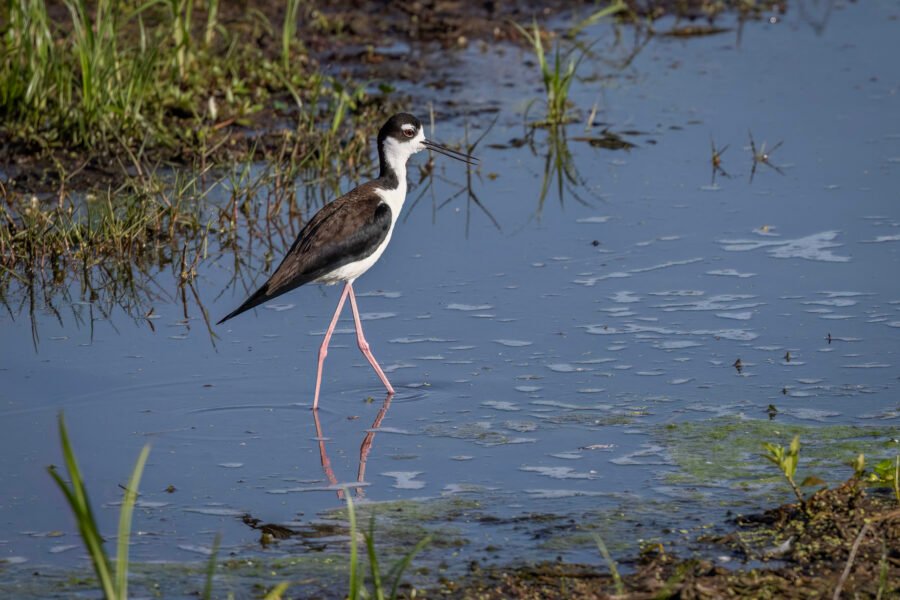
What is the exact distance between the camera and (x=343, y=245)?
21.6ft

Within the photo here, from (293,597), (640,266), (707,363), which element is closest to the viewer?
(293,597)

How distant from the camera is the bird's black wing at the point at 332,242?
649 centimetres

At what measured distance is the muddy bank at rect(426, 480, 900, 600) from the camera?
4.13 meters

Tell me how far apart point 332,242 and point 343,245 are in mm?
53

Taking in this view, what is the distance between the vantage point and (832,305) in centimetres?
691

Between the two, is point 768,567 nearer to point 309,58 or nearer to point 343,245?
point 343,245

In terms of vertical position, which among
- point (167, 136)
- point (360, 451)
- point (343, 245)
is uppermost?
point (167, 136)

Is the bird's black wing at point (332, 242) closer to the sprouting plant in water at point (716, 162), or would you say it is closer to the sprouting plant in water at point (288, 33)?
the sprouting plant in water at point (716, 162)

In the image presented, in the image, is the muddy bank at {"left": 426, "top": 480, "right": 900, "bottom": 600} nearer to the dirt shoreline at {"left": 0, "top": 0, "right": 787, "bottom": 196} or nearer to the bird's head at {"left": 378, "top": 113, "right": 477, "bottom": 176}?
the bird's head at {"left": 378, "top": 113, "right": 477, "bottom": 176}

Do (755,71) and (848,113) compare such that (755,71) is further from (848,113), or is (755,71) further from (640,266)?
(640,266)

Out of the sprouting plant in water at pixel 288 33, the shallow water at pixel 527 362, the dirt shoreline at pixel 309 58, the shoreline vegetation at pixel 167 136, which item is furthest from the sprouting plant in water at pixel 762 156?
the sprouting plant in water at pixel 288 33

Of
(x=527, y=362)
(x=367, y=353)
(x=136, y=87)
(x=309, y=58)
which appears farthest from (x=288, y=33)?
(x=527, y=362)

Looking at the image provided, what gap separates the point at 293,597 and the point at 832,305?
3499 mm

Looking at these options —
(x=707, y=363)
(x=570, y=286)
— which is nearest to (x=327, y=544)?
(x=707, y=363)
